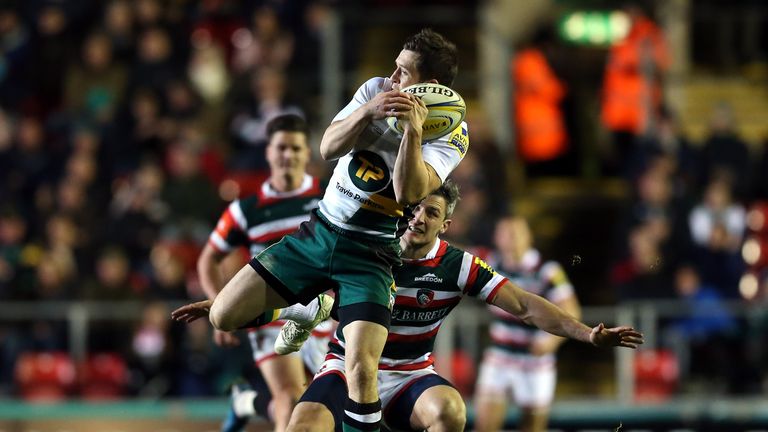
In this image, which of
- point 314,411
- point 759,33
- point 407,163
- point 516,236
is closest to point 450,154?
point 407,163

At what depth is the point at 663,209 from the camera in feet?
42.7

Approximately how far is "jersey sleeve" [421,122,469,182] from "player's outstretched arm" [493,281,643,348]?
2.91 feet

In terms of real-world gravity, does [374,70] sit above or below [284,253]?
above

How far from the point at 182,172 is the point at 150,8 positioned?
2408mm

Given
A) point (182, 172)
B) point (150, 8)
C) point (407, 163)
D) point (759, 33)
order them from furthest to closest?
point (759, 33) < point (150, 8) < point (182, 172) < point (407, 163)

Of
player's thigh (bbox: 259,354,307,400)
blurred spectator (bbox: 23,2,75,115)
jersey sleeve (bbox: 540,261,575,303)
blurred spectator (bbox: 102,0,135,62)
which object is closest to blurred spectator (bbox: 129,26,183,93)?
blurred spectator (bbox: 102,0,135,62)

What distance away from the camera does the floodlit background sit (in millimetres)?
12453

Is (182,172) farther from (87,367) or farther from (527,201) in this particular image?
(527,201)

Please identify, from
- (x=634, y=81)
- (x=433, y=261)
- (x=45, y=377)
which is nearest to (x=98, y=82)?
(x=45, y=377)

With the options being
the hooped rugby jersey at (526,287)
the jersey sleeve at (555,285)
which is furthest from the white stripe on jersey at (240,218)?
the jersey sleeve at (555,285)

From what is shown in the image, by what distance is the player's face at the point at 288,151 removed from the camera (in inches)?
318

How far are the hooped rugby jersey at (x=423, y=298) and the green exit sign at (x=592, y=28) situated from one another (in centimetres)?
739

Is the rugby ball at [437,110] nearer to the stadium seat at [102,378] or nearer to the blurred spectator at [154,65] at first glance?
the stadium seat at [102,378]

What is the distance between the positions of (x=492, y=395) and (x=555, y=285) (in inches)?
38.8
